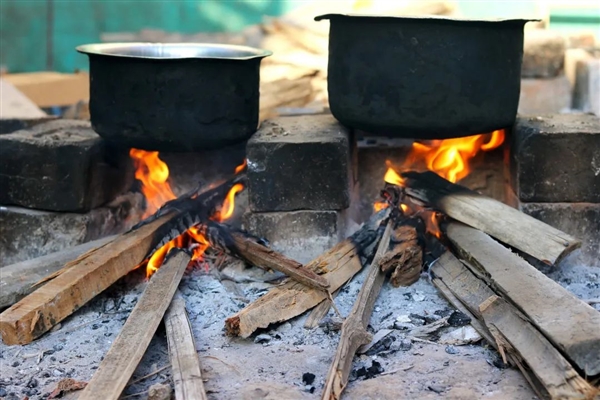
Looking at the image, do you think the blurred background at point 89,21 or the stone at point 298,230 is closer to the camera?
the stone at point 298,230

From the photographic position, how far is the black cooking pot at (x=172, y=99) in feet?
10.5

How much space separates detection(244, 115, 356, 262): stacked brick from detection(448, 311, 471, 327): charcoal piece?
0.74 m

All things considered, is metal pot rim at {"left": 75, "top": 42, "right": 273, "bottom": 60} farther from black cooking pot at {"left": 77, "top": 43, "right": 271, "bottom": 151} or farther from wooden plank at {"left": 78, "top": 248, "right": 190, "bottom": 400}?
wooden plank at {"left": 78, "top": 248, "right": 190, "bottom": 400}

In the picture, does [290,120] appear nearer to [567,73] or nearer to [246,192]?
[246,192]

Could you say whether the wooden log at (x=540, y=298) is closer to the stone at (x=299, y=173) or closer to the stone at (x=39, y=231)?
the stone at (x=299, y=173)

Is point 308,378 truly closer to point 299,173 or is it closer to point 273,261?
point 273,261

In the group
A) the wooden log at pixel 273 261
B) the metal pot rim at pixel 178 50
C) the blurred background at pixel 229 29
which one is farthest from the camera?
the blurred background at pixel 229 29

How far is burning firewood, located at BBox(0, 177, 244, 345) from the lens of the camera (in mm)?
2703

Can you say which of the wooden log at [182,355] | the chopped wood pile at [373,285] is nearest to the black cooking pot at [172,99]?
the chopped wood pile at [373,285]

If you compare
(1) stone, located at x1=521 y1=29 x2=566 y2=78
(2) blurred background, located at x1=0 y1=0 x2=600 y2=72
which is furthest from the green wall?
(1) stone, located at x1=521 y1=29 x2=566 y2=78

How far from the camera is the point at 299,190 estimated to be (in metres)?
3.31

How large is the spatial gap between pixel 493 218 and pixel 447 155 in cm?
60

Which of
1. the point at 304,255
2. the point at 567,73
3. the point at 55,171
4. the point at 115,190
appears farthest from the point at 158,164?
the point at 567,73

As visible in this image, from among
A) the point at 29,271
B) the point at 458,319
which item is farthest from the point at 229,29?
the point at 458,319
